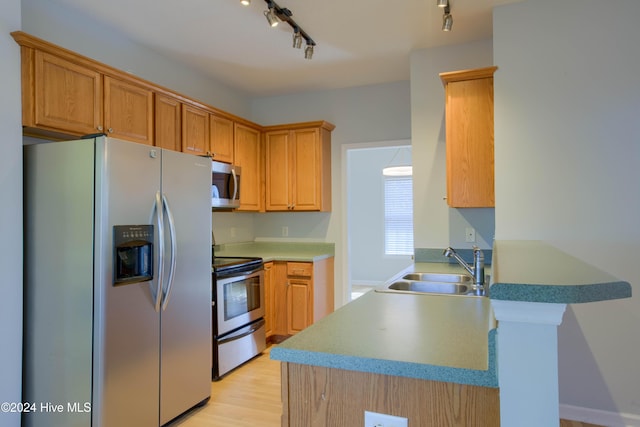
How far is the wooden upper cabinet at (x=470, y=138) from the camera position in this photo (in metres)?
2.69

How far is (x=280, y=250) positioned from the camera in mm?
4438

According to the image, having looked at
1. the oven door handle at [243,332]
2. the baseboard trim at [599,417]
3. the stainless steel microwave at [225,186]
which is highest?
the stainless steel microwave at [225,186]

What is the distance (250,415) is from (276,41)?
2798 mm

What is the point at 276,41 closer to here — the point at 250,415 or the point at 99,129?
the point at 99,129

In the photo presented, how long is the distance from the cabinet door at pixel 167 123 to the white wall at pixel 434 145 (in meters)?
1.99

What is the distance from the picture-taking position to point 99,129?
2.46m

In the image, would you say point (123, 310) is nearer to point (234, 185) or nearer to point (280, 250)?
point (234, 185)

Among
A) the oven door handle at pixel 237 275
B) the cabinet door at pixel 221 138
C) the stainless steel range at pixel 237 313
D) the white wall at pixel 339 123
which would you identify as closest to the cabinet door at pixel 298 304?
Answer: the stainless steel range at pixel 237 313

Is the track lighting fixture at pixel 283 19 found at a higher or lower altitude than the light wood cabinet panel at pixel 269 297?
higher

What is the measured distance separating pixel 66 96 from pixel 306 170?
231 cm

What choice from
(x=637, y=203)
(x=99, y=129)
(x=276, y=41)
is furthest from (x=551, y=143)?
(x=99, y=129)

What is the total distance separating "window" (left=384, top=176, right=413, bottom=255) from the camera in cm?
698

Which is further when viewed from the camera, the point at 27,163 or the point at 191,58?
the point at 191,58

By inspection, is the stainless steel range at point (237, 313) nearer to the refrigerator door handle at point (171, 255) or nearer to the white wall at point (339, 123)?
the refrigerator door handle at point (171, 255)
